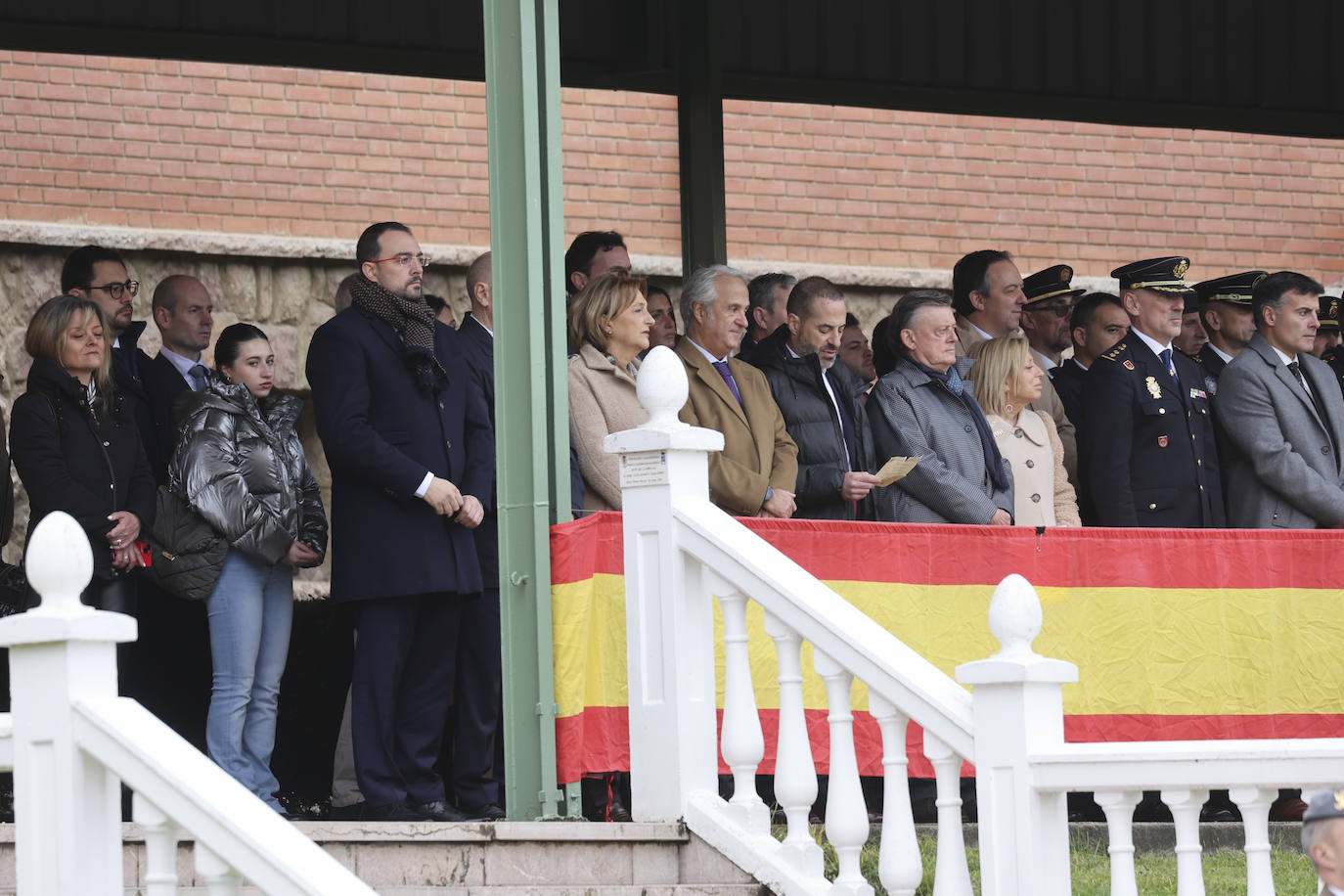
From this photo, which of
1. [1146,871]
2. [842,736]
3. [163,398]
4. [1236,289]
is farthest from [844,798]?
[1236,289]

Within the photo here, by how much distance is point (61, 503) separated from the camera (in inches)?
286

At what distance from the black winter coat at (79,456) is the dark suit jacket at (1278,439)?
4.34 m

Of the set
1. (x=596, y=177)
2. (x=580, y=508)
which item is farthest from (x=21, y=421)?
(x=596, y=177)

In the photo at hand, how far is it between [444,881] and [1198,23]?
309 inches

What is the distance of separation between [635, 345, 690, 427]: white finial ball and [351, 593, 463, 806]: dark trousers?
1.19 meters

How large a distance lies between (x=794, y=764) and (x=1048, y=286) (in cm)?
461

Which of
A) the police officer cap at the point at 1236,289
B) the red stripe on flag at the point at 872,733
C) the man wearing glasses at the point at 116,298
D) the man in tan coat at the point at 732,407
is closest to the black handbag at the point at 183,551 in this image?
the man wearing glasses at the point at 116,298

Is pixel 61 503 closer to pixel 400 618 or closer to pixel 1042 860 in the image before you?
pixel 400 618

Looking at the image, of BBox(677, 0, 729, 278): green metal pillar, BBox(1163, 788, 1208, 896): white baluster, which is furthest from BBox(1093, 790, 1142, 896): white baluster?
BBox(677, 0, 729, 278): green metal pillar

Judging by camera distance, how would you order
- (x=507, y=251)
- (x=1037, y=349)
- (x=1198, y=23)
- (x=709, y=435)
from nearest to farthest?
1. (x=709, y=435)
2. (x=507, y=251)
3. (x=1037, y=349)
4. (x=1198, y=23)

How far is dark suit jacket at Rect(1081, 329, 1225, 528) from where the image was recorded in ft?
29.3

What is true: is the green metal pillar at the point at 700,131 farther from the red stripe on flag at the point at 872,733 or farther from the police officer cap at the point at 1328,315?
the red stripe on flag at the point at 872,733

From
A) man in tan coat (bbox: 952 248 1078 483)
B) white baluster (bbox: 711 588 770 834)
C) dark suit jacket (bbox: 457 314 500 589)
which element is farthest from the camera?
man in tan coat (bbox: 952 248 1078 483)

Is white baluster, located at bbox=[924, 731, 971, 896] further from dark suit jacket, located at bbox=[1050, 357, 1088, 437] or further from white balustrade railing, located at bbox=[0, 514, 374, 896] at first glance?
dark suit jacket, located at bbox=[1050, 357, 1088, 437]
